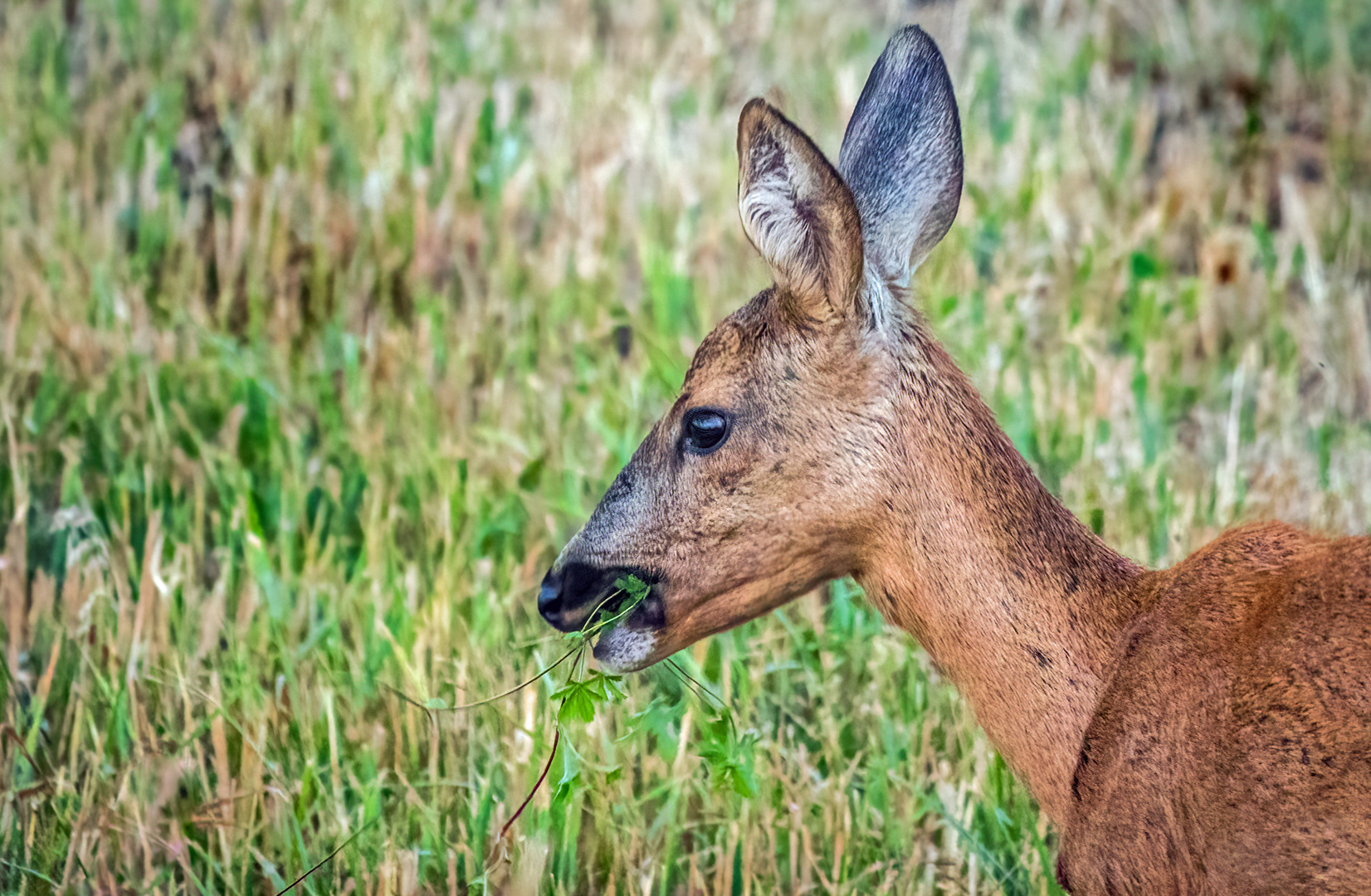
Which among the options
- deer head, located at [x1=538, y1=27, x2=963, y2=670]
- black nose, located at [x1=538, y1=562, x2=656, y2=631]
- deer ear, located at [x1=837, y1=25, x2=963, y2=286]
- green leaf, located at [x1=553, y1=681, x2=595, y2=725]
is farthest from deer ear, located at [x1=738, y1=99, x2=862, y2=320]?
green leaf, located at [x1=553, y1=681, x2=595, y2=725]

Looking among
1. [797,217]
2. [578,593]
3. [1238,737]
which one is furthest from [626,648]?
[1238,737]

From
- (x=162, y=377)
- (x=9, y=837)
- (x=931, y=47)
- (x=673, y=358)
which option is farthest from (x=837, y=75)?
(x=9, y=837)

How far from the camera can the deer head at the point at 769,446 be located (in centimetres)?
315

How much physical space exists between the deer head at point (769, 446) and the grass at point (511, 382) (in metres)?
0.31

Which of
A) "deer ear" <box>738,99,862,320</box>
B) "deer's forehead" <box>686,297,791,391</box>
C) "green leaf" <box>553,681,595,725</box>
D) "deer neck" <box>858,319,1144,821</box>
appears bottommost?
"green leaf" <box>553,681,595,725</box>

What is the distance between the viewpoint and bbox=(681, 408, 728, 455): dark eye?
3.27 m

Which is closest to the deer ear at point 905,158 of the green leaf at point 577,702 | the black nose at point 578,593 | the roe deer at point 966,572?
the roe deer at point 966,572

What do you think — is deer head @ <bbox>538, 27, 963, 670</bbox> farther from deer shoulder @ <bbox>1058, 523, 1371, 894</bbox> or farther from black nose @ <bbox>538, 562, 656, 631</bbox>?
deer shoulder @ <bbox>1058, 523, 1371, 894</bbox>

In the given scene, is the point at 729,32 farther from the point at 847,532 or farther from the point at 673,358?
the point at 847,532

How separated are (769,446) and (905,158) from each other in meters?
0.74

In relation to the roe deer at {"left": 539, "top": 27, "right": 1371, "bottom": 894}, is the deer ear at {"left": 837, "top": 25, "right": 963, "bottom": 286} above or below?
above

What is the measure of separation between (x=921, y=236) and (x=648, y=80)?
4.22 m

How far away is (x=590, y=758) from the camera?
393cm

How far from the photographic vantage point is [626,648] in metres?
3.30
